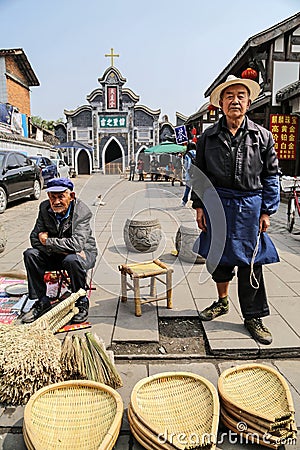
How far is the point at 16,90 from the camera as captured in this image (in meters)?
23.6

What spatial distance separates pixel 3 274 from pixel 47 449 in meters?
3.02

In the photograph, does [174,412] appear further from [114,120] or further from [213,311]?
[114,120]

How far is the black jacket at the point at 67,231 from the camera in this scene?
10.3 feet

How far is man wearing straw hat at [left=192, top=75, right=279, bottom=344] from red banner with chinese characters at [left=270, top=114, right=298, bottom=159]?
25.8ft

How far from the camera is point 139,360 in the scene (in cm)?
273

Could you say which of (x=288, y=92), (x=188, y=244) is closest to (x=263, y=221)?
(x=188, y=244)

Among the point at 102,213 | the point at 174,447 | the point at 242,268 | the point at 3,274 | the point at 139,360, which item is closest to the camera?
the point at 174,447

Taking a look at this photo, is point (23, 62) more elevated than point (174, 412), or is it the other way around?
point (23, 62)

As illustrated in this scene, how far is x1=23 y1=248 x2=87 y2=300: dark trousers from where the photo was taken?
10.3 ft

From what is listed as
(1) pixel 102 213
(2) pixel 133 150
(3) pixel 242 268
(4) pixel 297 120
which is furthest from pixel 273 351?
(2) pixel 133 150

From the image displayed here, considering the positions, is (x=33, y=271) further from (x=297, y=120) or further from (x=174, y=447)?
(x=297, y=120)

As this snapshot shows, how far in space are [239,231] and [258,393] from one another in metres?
1.14

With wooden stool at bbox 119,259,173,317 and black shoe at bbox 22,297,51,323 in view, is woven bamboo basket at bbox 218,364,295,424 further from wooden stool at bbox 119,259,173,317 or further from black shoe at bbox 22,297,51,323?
black shoe at bbox 22,297,51,323

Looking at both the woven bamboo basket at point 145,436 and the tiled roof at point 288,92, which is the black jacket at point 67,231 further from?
the tiled roof at point 288,92
